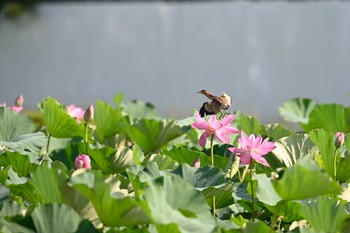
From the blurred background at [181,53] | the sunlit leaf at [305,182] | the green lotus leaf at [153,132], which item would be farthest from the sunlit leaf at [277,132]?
the blurred background at [181,53]

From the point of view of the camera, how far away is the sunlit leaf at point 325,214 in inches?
42.3

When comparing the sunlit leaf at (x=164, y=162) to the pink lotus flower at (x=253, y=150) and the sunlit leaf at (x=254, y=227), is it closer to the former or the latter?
the pink lotus flower at (x=253, y=150)

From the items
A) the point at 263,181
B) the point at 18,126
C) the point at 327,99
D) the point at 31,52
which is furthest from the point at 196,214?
the point at 31,52

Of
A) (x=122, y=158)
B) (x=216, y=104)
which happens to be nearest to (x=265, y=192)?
(x=216, y=104)

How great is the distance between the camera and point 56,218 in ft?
3.24

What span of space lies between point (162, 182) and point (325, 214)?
0.20 m

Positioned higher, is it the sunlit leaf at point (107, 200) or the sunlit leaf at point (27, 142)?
the sunlit leaf at point (107, 200)

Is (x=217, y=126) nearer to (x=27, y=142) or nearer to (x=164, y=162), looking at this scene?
(x=164, y=162)

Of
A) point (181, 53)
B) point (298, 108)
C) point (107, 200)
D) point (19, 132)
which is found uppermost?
point (107, 200)

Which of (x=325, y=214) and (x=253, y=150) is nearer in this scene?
(x=325, y=214)

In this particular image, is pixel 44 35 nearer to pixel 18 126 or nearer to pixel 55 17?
pixel 55 17

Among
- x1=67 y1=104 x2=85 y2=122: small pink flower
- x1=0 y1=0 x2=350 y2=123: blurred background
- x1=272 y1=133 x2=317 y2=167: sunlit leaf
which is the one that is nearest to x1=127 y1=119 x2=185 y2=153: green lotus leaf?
x1=67 y1=104 x2=85 y2=122: small pink flower

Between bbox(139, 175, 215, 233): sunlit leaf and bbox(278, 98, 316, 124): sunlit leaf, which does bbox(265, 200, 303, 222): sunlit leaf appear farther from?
bbox(278, 98, 316, 124): sunlit leaf

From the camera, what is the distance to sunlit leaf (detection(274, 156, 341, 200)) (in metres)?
1.00
